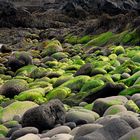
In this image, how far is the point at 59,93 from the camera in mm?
7676

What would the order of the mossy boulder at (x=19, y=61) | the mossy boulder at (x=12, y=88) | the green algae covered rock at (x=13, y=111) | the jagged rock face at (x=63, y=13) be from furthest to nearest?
the jagged rock face at (x=63, y=13)
the mossy boulder at (x=19, y=61)
the mossy boulder at (x=12, y=88)
the green algae covered rock at (x=13, y=111)

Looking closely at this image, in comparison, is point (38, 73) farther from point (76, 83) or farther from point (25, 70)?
point (76, 83)

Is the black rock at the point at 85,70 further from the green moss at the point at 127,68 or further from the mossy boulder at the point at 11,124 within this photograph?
the mossy boulder at the point at 11,124

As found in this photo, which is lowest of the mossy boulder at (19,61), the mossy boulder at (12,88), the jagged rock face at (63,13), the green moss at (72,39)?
the jagged rock face at (63,13)

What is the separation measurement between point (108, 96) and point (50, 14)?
28464 mm

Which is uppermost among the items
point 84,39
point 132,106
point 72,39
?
point 132,106

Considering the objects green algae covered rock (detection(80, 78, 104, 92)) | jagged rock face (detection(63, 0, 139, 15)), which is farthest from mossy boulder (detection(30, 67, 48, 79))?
jagged rock face (detection(63, 0, 139, 15))

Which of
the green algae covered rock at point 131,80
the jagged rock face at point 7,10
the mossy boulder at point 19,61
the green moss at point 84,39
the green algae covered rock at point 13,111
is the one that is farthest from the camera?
the jagged rock face at point 7,10

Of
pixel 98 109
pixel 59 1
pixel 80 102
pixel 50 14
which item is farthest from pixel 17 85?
pixel 59 1

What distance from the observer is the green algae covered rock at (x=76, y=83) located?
8.02 metres

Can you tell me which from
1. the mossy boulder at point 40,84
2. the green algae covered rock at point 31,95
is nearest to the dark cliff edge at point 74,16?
the mossy boulder at point 40,84

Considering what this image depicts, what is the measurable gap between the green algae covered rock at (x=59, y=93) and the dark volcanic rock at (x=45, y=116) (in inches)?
79.0

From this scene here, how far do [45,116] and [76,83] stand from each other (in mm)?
2821

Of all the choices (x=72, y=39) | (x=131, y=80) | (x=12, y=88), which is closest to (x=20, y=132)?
(x=131, y=80)
